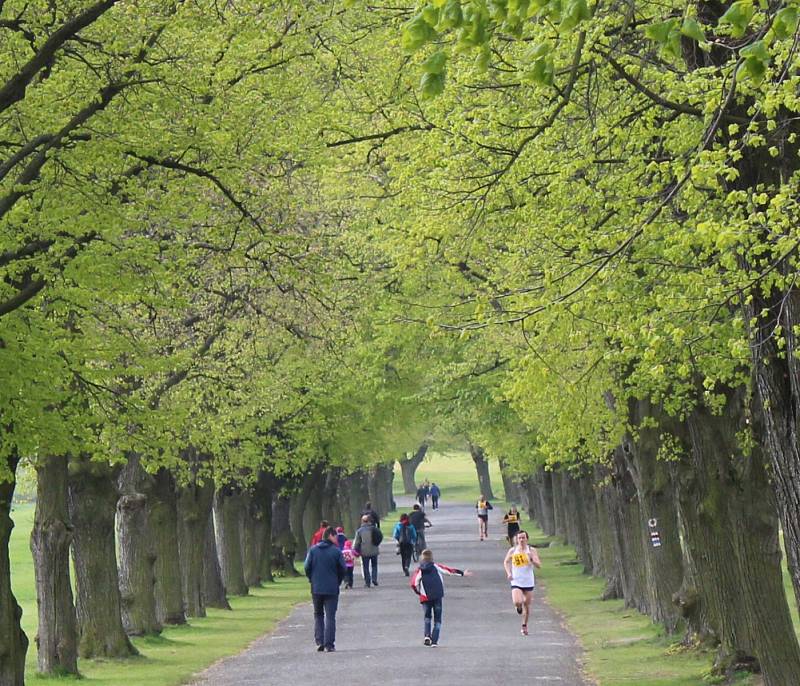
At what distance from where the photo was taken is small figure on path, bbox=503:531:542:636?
1053 inches

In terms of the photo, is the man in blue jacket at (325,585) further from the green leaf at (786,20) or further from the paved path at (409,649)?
the green leaf at (786,20)

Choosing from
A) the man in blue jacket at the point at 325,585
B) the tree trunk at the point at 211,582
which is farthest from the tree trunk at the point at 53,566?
the tree trunk at the point at 211,582

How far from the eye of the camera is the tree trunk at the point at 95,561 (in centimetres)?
2431

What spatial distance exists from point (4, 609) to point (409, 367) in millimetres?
22485

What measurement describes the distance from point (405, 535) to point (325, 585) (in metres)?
23.4

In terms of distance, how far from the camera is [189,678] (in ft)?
70.6

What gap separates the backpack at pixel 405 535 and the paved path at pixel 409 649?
4.87 metres

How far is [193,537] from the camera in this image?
34.6 meters

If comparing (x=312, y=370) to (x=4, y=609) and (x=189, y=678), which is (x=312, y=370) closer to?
(x=189, y=678)

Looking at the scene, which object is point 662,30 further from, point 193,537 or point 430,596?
point 193,537

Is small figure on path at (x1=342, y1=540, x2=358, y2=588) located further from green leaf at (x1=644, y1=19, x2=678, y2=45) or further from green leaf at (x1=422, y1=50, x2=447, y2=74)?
green leaf at (x1=422, y1=50, x2=447, y2=74)

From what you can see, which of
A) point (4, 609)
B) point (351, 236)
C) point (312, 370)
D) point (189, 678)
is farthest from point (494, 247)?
point (312, 370)

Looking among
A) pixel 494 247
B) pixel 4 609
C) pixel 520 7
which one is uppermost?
pixel 494 247

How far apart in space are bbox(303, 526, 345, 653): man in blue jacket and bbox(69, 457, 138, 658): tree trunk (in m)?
3.09
